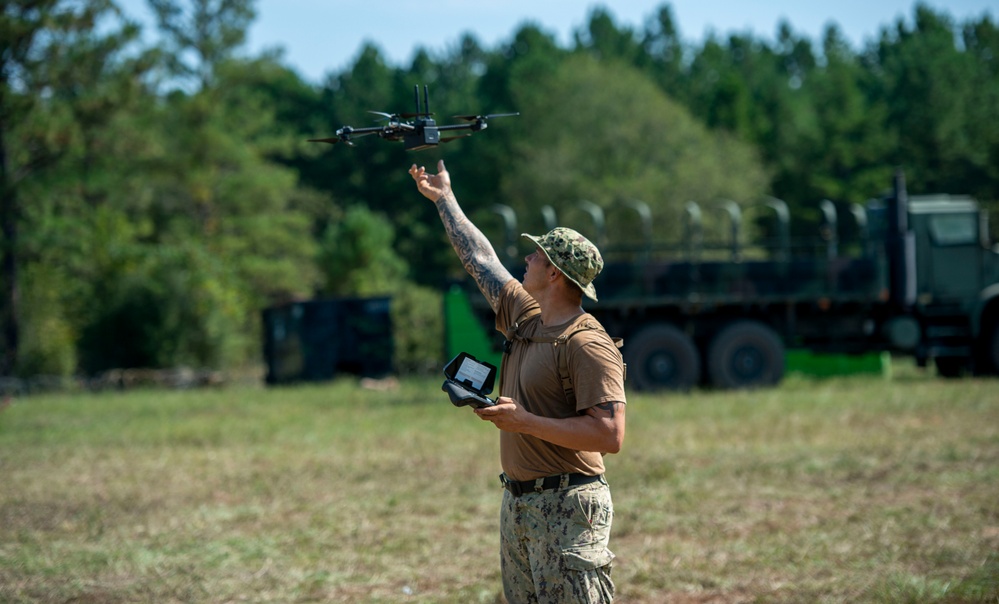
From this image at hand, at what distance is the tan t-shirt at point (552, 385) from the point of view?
3.93 meters

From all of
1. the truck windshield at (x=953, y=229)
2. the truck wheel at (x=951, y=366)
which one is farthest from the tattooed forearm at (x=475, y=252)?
the truck wheel at (x=951, y=366)

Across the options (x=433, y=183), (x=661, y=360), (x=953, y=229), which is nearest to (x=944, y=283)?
(x=953, y=229)

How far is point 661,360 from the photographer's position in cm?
1756

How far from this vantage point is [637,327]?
58.3ft

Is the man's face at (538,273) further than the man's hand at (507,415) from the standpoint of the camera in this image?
Yes

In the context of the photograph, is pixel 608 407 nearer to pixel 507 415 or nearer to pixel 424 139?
pixel 507 415

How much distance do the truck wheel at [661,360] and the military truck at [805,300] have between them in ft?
0.05

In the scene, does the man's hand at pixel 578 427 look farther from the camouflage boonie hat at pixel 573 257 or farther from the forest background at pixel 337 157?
the forest background at pixel 337 157

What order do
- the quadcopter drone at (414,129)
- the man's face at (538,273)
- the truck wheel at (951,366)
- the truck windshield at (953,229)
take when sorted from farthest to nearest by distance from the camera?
the truck wheel at (951,366) < the truck windshield at (953,229) < the quadcopter drone at (414,129) < the man's face at (538,273)

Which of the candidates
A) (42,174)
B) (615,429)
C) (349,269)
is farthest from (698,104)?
(615,429)

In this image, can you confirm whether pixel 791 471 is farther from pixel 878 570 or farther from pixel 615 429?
pixel 615 429

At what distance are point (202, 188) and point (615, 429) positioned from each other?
35696mm

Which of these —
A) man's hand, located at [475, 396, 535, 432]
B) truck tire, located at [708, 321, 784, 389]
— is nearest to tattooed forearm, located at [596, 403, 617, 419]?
man's hand, located at [475, 396, 535, 432]

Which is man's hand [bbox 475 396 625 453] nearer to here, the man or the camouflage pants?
the man
